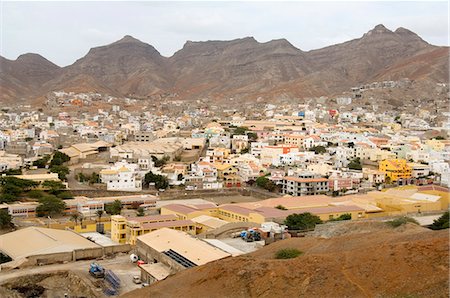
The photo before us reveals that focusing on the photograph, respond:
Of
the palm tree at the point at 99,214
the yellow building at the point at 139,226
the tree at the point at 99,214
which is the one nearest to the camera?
the yellow building at the point at 139,226

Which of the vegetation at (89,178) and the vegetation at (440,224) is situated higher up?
the vegetation at (89,178)

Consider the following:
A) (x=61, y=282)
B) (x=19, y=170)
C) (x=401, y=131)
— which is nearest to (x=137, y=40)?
(x=401, y=131)

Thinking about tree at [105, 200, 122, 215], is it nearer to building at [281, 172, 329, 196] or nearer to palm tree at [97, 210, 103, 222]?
palm tree at [97, 210, 103, 222]

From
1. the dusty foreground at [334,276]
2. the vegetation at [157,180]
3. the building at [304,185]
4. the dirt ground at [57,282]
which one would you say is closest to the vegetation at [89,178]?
the vegetation at [157,180]

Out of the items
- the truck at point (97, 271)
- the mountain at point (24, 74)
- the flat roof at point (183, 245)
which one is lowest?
the truck at point (97, 271)

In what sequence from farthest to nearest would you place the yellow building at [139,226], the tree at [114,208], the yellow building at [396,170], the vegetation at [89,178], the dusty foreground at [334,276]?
the yellow building at [396,170]
the vegetation at [89,178]
the tree at [114,208]
the yellow building at [139,226]
the dusty foreground at [334,276]

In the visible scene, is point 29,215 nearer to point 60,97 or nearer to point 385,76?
point 60,97

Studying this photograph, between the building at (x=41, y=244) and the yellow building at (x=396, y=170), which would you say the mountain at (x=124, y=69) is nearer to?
the yellow building at (x=396, y=170)
